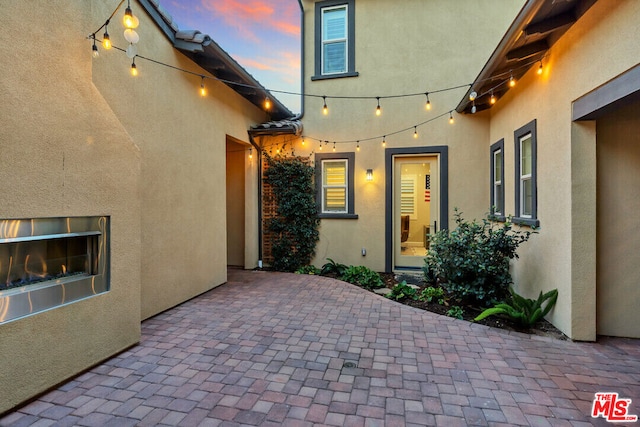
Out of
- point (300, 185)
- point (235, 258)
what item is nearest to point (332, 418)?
point (300, 185)

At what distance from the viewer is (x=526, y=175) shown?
4.94 metres

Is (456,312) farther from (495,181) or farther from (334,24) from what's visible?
(334,24)

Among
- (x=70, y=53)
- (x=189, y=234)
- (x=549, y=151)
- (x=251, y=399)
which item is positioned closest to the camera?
(x=251, y=399)

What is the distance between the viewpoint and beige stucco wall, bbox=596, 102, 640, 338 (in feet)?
11.6

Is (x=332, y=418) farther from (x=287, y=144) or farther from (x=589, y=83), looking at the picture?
(x=287, y=144)

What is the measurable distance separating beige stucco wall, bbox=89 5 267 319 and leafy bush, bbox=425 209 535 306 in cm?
405

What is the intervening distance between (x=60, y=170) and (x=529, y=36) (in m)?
4.88

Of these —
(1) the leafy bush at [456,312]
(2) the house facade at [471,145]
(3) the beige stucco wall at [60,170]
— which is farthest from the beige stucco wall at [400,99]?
(3) the beige stucco wall at [60,170]

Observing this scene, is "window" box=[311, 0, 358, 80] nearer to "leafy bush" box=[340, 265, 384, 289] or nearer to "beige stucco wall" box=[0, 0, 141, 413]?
"leafy bush" box=[340, 265, 384, 289]

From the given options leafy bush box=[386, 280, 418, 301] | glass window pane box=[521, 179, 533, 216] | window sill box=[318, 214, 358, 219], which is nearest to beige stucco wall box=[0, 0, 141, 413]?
leafy bush box=[386, 280, 418, 301]

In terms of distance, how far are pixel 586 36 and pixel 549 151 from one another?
1310 millimetres

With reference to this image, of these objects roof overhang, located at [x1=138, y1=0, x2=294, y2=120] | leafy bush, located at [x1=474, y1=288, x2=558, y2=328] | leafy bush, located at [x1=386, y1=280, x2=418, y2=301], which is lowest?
leafy bush, located at [x1=386, y1=280, x2=418, y2=301]

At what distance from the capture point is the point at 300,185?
24.4 feet

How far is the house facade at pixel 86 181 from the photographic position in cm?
235
